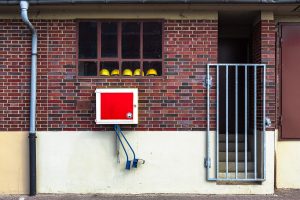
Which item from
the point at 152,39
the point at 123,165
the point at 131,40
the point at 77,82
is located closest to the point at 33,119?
the point at 77,82

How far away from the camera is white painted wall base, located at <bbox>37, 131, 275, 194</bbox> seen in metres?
7.27

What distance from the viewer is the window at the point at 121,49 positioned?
24.2ft

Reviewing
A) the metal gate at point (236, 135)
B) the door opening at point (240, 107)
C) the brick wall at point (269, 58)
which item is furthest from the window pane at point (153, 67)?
the brick wall at point (269, 58)

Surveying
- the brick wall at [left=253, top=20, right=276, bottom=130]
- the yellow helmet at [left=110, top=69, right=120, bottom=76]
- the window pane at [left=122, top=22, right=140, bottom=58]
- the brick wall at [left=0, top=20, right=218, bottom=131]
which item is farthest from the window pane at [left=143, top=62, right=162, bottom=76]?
the brick wall at [left=253, top=20, right=276, bottom=130]

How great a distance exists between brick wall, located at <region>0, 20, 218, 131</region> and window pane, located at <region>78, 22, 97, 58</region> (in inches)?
5.4

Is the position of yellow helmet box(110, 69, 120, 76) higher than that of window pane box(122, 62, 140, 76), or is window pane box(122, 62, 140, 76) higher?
window pane box(122, 62, 140, 76)

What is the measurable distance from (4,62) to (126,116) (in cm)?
233

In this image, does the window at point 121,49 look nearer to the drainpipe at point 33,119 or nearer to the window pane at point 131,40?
the window pane at point 131,40

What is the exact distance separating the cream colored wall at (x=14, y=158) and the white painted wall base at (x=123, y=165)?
0.26 metres

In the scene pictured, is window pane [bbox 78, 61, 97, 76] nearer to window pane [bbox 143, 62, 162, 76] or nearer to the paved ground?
window pane [bbox 143, 62, 162, 76]

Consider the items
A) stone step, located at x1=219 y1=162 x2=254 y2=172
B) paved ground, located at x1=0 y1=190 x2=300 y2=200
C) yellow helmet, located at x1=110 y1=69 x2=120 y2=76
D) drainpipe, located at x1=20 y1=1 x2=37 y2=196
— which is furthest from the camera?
stone step, located at x1=219 y1=162 x2=254 y2=172

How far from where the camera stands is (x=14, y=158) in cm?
730

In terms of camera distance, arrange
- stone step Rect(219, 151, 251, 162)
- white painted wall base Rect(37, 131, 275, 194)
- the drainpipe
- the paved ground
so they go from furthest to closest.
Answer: stone step Rect(219, 151, 251, 162) < white painted wall base Rect(37, 131, 275, 194) < the drainpipe < the paved ground

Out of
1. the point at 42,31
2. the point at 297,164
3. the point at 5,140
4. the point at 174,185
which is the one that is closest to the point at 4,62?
the point at 42,31
